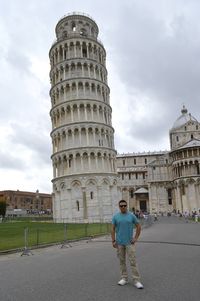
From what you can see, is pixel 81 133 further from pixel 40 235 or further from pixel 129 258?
pixel 129 258

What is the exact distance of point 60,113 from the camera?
5859 centimetres

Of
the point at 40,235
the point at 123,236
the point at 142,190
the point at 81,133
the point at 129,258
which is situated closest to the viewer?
the point at 129,258

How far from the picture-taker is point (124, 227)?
8.22m

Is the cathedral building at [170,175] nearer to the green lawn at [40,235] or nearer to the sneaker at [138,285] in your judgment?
the green lawn at [40,235]

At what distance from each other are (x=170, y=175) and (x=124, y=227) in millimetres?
85910

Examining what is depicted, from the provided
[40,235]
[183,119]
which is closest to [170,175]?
[183,119]

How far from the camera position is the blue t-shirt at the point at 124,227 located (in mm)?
8195

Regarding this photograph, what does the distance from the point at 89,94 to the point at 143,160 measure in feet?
175

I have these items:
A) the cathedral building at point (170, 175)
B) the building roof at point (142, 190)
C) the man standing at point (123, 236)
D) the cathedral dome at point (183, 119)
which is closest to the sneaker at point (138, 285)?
the man standing at point (123, 236)

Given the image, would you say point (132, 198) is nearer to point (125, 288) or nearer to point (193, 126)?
point (193, 126)

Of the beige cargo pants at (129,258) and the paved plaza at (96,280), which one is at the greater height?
the beige cargo pants at (129,258)

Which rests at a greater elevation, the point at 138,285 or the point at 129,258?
the point at 129,258

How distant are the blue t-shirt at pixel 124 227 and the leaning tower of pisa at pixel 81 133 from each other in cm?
4571

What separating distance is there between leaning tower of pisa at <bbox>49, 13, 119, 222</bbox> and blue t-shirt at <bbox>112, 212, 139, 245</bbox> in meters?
45.7
